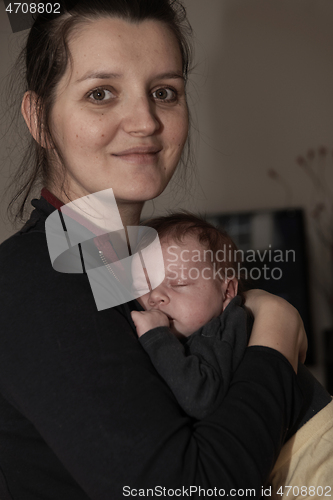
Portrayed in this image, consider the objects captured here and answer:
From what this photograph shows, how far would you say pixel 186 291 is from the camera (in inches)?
42.2

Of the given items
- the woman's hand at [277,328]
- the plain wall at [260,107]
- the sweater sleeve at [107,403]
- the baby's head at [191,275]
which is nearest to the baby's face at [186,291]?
the baby's head at [191,275]

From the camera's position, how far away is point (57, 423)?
0.64 metres

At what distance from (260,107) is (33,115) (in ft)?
6.48

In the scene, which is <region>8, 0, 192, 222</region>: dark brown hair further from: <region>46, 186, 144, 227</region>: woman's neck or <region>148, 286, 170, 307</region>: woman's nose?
<region>148, 286, 170, 307</region>: woman's nose

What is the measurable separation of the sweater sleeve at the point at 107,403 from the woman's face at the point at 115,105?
31 centimetres

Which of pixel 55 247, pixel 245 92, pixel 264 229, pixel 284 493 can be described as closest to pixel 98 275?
pixel 55 247

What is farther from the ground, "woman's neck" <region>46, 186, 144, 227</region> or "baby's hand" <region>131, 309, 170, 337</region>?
"woman's neck" <region>46, 186, 144, 227</region>

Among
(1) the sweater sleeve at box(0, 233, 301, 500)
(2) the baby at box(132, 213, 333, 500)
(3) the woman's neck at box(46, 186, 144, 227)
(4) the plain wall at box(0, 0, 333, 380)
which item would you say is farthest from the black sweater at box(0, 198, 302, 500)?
(4) the plain wall at box(0, 0, 333, 380)

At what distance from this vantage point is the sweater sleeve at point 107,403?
625mm

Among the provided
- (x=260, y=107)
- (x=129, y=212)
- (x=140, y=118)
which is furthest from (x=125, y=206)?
(x=260, y=107)

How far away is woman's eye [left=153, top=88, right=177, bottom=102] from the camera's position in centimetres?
103

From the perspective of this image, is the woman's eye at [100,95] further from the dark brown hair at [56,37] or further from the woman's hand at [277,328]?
the woman's hand at [277,328]

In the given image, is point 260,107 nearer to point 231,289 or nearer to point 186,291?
point 231,289

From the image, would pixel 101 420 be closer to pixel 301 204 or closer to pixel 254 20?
A: pixel 301 204
